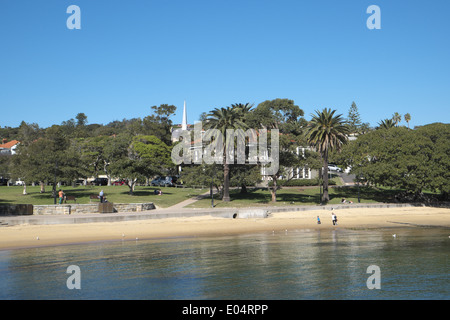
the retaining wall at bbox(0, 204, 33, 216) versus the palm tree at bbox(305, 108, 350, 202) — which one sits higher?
the palm tree at bbox(305, 108, 350, 202)

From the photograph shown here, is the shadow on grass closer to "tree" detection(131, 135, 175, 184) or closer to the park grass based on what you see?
the park grass

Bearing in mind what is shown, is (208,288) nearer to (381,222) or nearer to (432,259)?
(432,259)

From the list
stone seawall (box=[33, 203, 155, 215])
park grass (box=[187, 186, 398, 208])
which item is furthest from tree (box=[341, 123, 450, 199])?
stone seawall (box=[33, 203, 155, 215])

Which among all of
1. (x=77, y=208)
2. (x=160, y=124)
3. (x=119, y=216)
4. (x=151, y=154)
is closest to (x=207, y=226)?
(x=119, y=216)

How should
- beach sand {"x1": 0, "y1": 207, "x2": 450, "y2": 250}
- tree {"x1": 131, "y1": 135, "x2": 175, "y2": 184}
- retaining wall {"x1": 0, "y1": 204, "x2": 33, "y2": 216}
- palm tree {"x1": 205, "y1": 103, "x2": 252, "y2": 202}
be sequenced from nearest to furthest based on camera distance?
1. beach sand {"x1": 0, "y1": 207, "x2": 450, "y2": 250}
2. retaining wall {"x1": 0, "y1": 204, "x2": 33, "y2": 216}
3. palm tree {"x1": 205, "y1": 103, "x2": 252, "y2": 202}
4. tree {"x1": 131, "y1": 135, "x2": 175, "y2": 184}

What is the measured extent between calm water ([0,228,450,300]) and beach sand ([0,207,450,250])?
2771mm

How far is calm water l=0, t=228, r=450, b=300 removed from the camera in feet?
57.3

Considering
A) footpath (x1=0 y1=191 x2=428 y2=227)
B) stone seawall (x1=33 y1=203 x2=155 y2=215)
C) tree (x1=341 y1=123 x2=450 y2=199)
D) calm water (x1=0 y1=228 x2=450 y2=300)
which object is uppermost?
tree (x1=341 y1=123 x2=450 y2=199)

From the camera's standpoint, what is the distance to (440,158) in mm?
54000

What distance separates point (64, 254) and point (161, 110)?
2954 inches

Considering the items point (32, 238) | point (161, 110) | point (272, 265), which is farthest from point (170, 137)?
point (272, 265)

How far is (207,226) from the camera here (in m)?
36.5

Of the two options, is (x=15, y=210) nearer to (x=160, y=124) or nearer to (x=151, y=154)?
(x=151, y=154)

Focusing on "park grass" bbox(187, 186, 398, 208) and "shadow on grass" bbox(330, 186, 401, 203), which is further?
"shadow on grass" bbox(330, 186, 401, 203)
